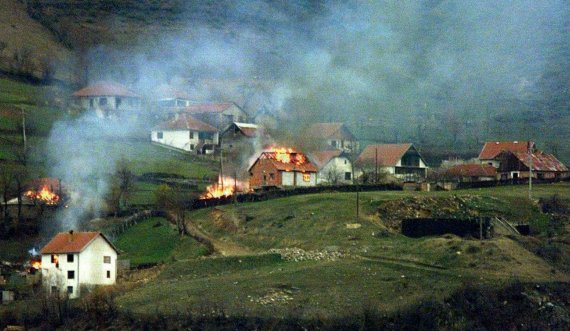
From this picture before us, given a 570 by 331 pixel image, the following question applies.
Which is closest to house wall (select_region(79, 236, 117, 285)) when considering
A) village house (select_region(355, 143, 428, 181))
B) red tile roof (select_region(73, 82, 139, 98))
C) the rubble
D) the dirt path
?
the dirt path

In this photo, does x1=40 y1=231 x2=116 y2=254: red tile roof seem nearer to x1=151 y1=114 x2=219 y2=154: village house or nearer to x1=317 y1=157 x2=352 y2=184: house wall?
x1=317 y1=157 x2=352 y2=184: house wall

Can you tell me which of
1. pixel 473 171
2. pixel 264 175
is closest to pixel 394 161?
pixel 473 171

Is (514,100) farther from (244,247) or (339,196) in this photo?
(244,247)

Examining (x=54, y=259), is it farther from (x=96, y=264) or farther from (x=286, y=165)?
(x=286, y=165)

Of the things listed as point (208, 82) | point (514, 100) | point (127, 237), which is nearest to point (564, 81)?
point (514, 100)

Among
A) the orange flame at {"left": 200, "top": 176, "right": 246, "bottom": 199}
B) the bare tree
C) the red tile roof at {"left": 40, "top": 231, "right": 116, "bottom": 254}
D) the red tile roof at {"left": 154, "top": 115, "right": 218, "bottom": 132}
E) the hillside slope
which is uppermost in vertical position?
the hillside slope
